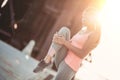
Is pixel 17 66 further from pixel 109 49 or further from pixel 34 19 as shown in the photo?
pixel 109 49

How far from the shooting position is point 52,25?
3037 millimetres

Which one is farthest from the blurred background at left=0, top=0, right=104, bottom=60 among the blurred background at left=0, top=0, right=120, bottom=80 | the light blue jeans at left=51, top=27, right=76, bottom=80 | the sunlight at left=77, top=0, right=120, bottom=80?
the light blue jeans at left=51, top=27, right=76, bottom=80

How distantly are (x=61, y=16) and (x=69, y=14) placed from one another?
100 mm

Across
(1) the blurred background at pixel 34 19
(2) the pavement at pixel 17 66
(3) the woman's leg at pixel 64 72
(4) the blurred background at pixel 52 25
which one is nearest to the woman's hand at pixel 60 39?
(3) the woman's leg at pixel 64 72

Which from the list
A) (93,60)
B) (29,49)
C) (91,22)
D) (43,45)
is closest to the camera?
(91,22)

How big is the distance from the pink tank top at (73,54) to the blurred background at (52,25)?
0.35 m

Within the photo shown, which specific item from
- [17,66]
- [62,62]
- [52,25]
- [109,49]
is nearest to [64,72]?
[62,62]

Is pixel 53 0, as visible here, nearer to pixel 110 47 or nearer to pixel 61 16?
Result: pixel 61 16

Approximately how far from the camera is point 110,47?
256 cm

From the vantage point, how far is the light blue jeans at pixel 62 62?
6.48ft

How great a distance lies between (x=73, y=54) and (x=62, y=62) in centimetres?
8

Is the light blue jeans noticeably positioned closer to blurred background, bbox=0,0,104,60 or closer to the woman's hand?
the woman's hand

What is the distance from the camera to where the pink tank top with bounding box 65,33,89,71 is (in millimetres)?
1970

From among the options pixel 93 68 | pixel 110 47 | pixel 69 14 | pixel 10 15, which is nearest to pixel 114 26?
pixel 110 47
